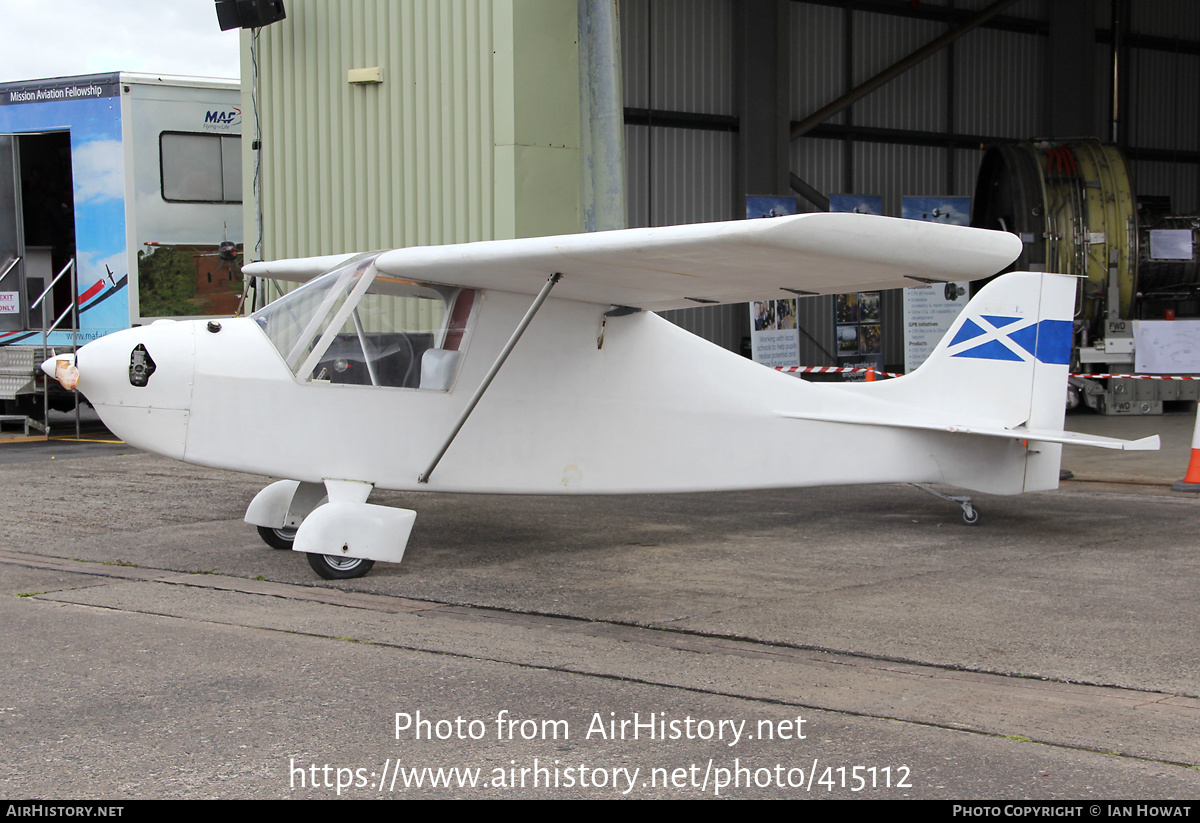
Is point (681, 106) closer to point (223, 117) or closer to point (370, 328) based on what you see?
point (223, 117)

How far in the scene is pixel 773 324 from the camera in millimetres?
17578

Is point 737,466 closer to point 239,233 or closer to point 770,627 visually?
point 770,627

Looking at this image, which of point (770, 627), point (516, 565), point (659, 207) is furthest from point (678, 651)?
point (659, 207)

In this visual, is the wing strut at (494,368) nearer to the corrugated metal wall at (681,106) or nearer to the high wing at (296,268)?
the high wing at (296,268)

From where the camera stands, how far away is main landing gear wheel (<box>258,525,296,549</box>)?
7473 mm

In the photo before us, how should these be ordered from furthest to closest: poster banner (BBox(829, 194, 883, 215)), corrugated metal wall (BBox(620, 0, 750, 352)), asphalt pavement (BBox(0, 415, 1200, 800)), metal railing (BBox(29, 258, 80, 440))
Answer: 1. poster banner (BBox(829, 194, 883, 215))
2. corrugated metal wall (BBox(620, 0, 750, 352))
3. metal railing (BBox(29, 258, 80, 440))
4. asphalt pavement (BBox(0, 415, 1200, 800))

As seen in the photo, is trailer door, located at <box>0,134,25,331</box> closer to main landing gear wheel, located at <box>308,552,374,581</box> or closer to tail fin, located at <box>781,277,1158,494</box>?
main landing gear wheel, located at <box>308,552,374,581</box>

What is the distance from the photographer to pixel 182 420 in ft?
21.7

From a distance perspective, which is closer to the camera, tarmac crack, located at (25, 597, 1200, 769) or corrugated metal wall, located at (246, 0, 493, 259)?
tarmac crack, located at (25, 597, 1200, 769)

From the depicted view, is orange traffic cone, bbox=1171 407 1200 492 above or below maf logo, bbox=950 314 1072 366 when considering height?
below

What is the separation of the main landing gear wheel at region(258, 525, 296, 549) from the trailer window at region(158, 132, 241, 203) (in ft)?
30.9

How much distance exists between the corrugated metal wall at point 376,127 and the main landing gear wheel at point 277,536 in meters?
4.88

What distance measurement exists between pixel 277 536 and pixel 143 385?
142 cm


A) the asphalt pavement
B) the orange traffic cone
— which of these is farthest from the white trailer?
the orange traffic cone
